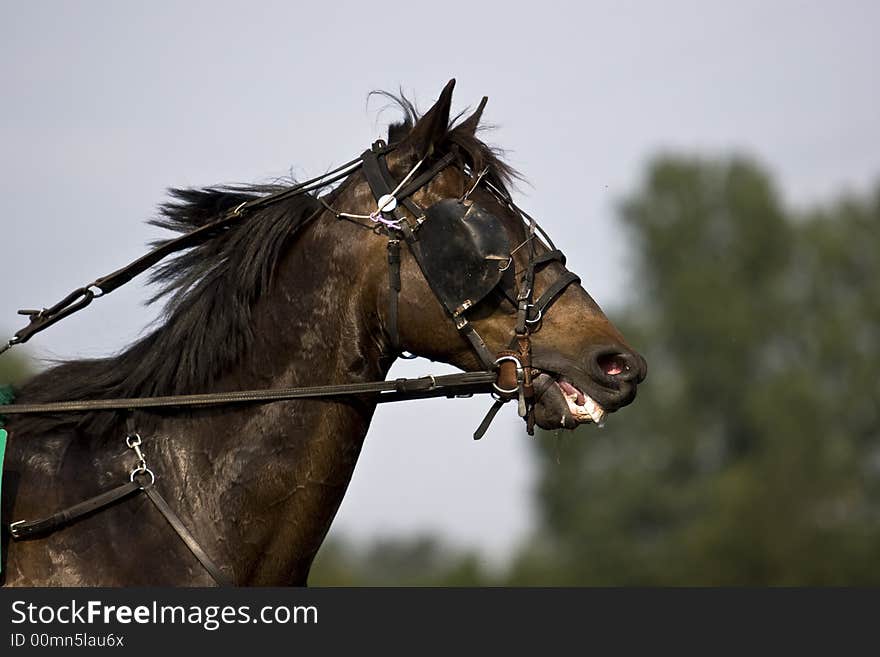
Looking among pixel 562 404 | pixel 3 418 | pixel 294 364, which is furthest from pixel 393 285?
pixel 3 418

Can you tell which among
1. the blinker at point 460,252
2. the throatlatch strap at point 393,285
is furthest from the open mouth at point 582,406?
the throatlatch strap at point 393,285

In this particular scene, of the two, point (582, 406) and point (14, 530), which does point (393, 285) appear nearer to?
point (582, 406)

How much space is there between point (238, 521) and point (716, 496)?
37.4 meters

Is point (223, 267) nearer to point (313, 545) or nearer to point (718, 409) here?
point (313, 545)

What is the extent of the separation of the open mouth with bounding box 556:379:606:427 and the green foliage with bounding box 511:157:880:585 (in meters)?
33.3

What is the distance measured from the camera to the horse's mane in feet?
19.9

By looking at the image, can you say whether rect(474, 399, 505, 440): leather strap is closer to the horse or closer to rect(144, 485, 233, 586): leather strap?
the horse

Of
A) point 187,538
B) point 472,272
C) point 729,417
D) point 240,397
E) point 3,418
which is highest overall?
point 472,272

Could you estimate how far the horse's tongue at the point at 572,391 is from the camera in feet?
19.5

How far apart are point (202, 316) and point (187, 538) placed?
1127 mm

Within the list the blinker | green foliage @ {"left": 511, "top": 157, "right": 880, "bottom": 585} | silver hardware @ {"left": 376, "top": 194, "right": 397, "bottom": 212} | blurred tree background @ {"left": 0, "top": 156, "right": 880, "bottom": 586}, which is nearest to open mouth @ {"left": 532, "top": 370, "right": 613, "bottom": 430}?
the blinker

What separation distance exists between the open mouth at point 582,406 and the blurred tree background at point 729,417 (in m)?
31.7

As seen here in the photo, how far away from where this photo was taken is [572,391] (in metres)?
5.98

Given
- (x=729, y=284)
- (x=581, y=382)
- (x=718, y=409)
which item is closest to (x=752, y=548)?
(x=718, y=409)
